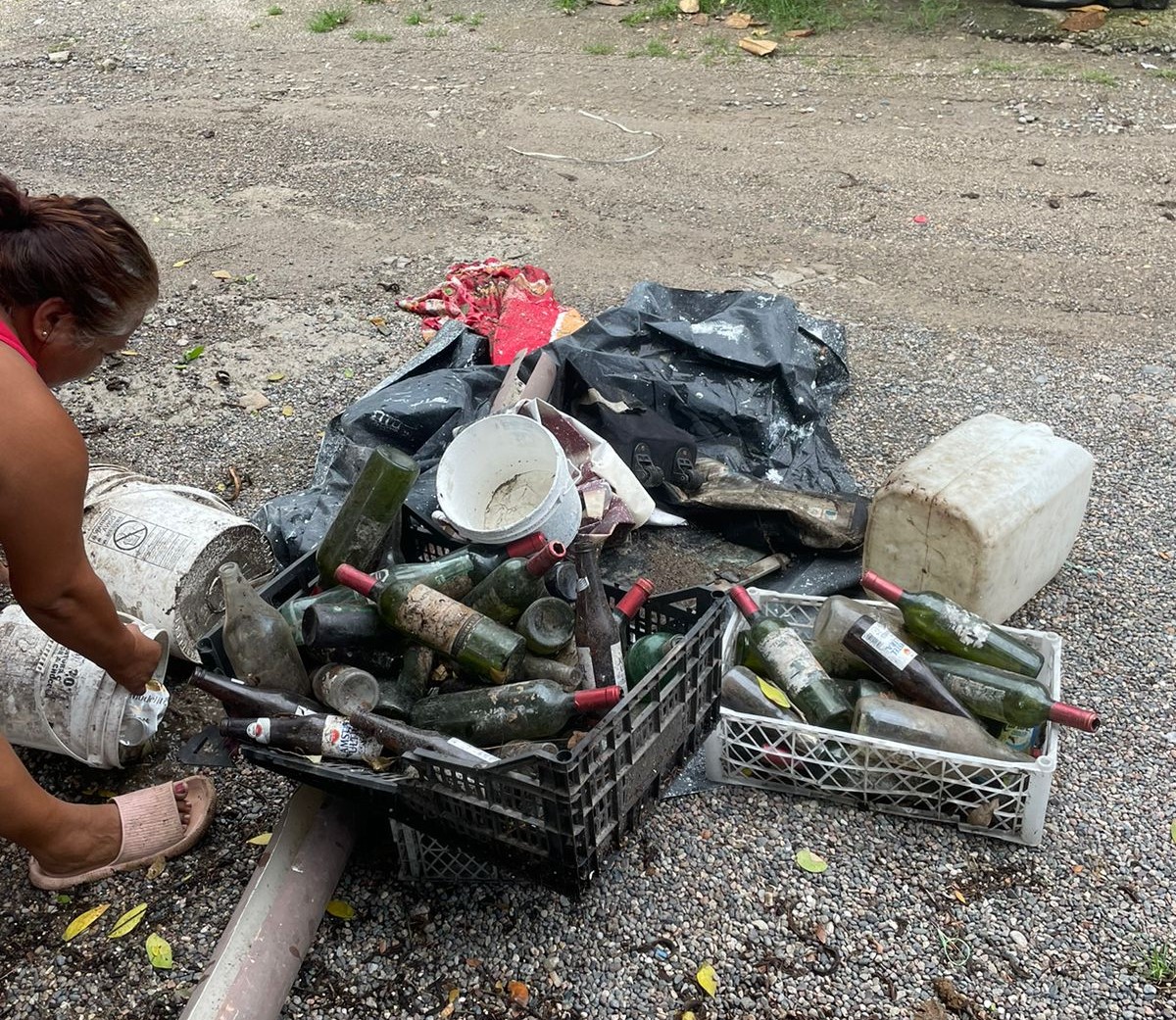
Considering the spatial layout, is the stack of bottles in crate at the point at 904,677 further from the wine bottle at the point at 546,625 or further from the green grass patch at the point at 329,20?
the green grass patch at the point at 329,20

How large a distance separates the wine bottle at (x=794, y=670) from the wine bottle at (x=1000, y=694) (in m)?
0.28

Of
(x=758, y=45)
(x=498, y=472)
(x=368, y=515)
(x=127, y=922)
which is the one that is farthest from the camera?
(x=758, y=45)

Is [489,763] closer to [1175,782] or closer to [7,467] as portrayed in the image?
[7,467]

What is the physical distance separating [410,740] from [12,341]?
1221 mm

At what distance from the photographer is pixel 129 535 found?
3.28 meters

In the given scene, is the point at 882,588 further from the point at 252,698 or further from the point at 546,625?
the point at 252,698

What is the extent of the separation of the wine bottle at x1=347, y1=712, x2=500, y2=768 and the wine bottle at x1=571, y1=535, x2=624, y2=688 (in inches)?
16.5

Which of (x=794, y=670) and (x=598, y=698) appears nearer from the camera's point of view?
(x=598, y=698)

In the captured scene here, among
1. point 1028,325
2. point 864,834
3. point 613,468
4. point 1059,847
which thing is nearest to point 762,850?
point 864,834

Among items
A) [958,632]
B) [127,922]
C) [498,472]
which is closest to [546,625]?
[498,472]

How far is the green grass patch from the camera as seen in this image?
32.8 ft

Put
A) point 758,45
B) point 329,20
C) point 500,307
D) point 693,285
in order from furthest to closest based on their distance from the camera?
point 329,20 → point 758,45 → point 693,285 → point 500,307

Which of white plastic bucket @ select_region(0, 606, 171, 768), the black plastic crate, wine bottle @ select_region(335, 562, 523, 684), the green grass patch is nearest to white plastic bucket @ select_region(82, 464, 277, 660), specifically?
white plastic bucket @ select_region(0, 606, 171, 768)

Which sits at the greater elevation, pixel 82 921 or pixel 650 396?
pixel 650 396
